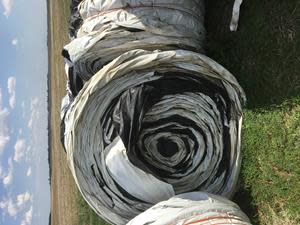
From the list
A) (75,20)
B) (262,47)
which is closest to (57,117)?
(75,20)

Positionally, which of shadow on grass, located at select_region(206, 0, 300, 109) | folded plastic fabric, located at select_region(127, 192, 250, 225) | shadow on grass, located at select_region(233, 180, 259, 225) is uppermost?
shadow on grass, located at select_region(206, 0, 300, 109)

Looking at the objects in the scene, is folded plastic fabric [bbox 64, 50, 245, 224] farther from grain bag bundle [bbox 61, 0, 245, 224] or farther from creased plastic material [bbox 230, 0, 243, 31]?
creased plastic material [bbox 230, 0, 243, 31]

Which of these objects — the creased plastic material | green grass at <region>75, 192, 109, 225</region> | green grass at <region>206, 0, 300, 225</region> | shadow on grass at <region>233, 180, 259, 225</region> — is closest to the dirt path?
green grass at <region>75, 192, 109, 225</region>

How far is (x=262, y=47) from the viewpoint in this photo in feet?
9.56

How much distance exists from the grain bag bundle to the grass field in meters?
0.18

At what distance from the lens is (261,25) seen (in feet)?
9.61

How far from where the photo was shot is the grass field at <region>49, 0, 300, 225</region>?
8.80 feet

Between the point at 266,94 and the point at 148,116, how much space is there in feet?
2.11

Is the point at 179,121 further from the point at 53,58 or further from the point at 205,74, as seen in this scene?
the point at 53,58

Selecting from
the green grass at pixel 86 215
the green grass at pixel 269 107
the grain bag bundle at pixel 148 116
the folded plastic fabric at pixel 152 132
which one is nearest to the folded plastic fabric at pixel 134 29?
the grain bag bundle at pixel 148 116

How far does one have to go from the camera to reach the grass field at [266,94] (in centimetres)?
268

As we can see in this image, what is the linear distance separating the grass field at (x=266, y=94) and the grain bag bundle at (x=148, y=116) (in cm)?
18

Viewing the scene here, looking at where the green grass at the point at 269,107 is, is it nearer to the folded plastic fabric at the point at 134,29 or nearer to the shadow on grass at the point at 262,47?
the shadow on grass at the point at 262,47

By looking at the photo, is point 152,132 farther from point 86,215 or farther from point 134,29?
point 86,215
